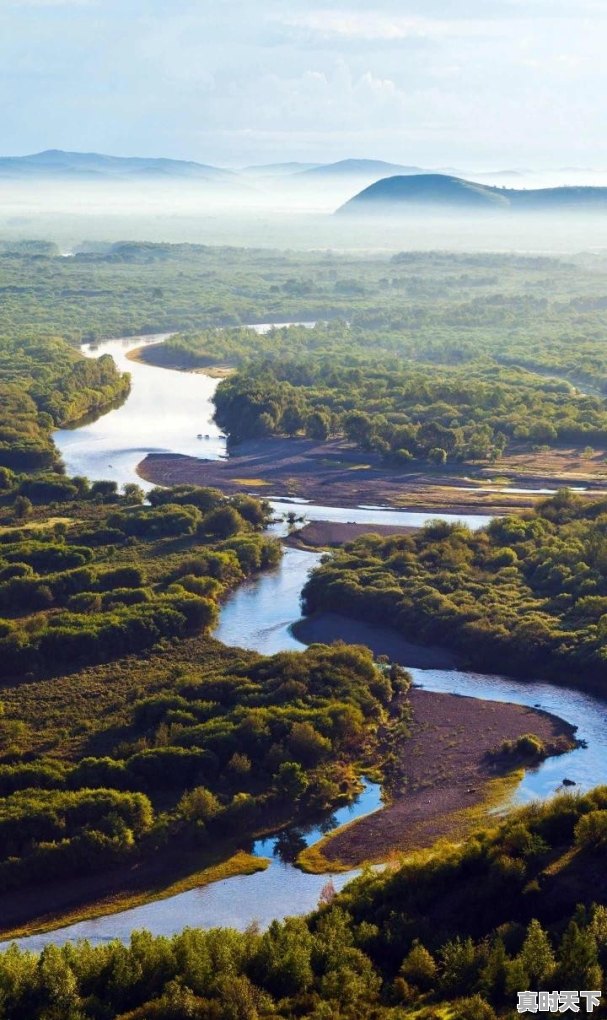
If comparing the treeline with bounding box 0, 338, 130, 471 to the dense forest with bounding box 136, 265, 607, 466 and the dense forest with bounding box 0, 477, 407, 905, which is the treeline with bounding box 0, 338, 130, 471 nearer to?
the dense forest with bounding box 136, 265, 607, 466

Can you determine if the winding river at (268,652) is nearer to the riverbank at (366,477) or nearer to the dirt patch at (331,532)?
the dirt patch at (331,532)

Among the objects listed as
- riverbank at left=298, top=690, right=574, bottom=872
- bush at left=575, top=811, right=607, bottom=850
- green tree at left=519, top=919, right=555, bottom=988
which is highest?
bush at left=575, top=811, right=607, bottom=850

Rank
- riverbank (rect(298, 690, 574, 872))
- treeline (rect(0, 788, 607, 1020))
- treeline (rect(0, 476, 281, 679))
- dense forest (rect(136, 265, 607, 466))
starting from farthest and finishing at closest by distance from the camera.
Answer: dense forest (rect(136, 265, 607, 466)), treeline (rect(0, 476, 281, 679)), riverbank (rect(298, 690, 574, 872)), treeline (rect(0, 788, 607, 1020))

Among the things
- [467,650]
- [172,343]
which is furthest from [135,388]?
[467,650]

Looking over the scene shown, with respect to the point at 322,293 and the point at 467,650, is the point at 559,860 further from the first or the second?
the point at 322,293

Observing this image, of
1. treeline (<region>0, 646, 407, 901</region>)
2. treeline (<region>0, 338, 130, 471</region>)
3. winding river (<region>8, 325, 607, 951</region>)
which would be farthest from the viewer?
treeline (<region>0, 338, 130, 471</region>)

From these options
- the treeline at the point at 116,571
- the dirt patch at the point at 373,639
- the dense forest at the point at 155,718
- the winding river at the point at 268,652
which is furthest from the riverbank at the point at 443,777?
the treeline at the point at 116,571

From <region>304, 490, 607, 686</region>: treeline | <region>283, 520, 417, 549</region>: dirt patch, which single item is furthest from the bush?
<region>283, 520, 417, 549</region>: dirt patch
